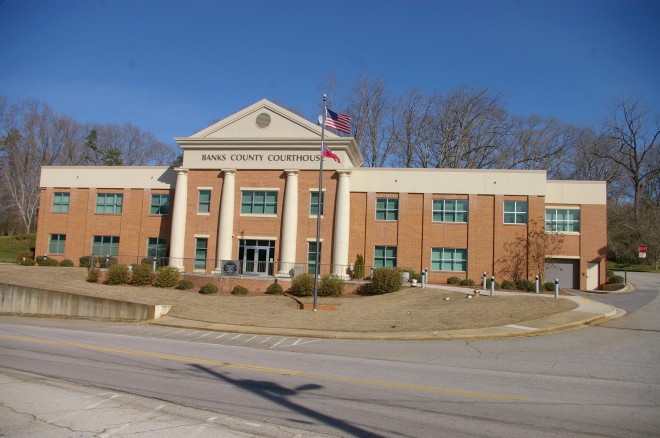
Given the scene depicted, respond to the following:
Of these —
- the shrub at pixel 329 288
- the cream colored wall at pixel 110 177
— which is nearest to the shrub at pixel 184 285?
the shrub at pixel 329 288

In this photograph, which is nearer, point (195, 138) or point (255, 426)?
point (255, 426)

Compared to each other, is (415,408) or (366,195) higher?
(366,195)

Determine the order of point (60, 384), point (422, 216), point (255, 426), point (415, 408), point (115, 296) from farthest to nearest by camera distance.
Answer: point (422, 216) < point (115, 296) < point (60, 384) < point (415, 408) < point (255, 426)

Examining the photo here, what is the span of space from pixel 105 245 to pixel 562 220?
1361 inches

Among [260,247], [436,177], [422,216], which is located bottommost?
[260,247]

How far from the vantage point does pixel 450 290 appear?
2927cm

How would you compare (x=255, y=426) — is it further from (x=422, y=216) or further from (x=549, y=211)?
(x=549, y=211)

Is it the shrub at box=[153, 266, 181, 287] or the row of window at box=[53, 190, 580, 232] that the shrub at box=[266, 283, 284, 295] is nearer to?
the shrub at box=[153, 266, 181, 287]

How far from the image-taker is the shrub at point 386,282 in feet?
98.5

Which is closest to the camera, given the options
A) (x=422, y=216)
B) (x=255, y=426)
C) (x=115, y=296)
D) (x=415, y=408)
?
(x=255, y=426)

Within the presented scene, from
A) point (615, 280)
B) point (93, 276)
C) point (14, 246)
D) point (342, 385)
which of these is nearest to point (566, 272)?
point (615, 280)

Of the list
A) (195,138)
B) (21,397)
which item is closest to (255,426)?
(21,397)

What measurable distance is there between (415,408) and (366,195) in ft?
95.1

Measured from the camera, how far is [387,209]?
1457 inches
